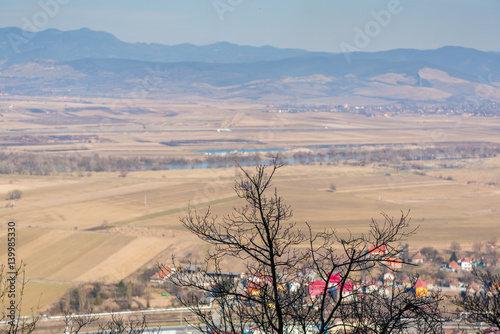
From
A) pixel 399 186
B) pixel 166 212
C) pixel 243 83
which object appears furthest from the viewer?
pixel 243 83

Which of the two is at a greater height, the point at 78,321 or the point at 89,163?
the point at 78,321

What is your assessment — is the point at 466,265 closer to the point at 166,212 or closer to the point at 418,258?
the point at 418,258

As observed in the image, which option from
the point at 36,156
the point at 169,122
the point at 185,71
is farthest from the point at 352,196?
the point at 185,71

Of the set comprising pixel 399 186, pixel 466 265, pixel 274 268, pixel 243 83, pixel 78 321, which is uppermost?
pixel 243 83

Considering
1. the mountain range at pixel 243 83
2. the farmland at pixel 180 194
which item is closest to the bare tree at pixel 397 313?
the farmland at pixel 180 194

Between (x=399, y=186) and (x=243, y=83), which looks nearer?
(x=399, y=186)

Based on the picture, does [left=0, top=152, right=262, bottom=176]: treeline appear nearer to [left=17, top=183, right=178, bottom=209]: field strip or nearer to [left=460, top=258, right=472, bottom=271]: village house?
[left=17, top=183, right=178, bottom=209]: field strip

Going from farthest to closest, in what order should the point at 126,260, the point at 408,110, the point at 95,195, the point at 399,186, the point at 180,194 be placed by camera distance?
the point at 408,110
the point at 399,186
the point at 95,195
the point at 180,194
the point at 126,260

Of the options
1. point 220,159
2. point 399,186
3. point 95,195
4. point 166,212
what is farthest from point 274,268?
point 220,159

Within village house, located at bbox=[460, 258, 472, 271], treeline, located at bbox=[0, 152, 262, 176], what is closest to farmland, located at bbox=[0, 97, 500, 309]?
treeline, located at bbox=[0, 152, 262, 176]
